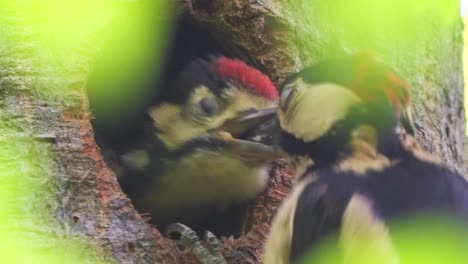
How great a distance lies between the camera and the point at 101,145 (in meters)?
2.63

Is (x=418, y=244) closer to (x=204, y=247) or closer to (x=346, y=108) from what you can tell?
(x=346, y=108)

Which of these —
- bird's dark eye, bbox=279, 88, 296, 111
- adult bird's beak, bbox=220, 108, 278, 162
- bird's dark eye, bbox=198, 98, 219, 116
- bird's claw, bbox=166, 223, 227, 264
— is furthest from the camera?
bird's dark eye, bbox=198, 98, 219, 116

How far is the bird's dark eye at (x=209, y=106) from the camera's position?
2543 millimetres

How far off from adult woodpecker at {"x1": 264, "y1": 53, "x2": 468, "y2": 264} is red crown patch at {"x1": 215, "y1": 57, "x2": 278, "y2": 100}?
35cm

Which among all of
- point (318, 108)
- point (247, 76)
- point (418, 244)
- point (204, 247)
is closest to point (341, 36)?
point (247, 76)

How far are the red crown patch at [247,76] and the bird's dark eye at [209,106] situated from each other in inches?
2.7

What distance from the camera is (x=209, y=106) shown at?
255 cm

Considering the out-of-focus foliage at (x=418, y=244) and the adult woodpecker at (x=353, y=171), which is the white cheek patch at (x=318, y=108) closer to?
the adult woodpecker at (x=353, y=171)

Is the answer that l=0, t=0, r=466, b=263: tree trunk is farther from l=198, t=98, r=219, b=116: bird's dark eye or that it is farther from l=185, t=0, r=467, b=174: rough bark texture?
l=198, t=98, r=219, b=116: bird's dark eye

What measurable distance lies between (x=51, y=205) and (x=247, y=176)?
68 centimetres

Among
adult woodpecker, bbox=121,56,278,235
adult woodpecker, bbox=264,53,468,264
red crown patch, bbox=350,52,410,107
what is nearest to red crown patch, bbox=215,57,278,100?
adult woodpecker, bbox=121,56,278,235

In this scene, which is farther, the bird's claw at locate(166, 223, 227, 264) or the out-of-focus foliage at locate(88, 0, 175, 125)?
the out-of-focus foliage at locate(88, 0, 175, 125)

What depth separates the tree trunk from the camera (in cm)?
191

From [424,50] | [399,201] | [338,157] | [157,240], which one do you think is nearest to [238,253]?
[157,240]
